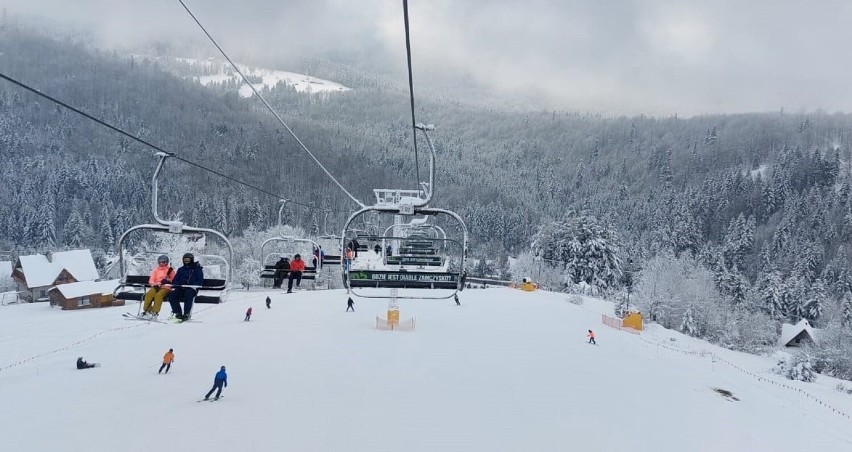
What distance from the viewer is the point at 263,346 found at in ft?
77.5

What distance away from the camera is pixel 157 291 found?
9703mm

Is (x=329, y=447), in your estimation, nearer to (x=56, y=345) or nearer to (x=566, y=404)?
(x=566, y=404)

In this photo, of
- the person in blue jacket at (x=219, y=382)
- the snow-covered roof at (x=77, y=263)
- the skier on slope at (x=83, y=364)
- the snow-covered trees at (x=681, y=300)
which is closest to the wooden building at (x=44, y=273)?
the snow-covered roof at (x=77, y=263)

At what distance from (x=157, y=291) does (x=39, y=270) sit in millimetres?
51441

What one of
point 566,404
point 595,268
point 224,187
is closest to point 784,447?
point 566,404

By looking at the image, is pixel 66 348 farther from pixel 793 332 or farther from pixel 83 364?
pixel 793 332

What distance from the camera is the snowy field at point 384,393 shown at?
1349 centimetres

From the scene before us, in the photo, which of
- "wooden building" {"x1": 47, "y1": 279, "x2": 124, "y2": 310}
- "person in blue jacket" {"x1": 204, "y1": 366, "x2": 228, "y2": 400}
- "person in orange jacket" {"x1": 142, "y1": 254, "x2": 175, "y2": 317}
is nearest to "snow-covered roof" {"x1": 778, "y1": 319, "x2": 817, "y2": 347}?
"person in blue jacket" {"x1": 204, "y1": 366, "x2": 228, "y2": 400}

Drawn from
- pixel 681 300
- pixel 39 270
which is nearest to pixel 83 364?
pixel 39 270

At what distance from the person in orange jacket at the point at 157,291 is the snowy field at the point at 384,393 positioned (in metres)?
4.56

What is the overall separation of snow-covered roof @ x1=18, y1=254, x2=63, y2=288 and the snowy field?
19.8m

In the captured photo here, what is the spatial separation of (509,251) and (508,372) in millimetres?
99054

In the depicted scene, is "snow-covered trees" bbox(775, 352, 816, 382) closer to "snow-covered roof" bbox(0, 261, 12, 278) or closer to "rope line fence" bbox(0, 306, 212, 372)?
"rope line fence" bbox(0, 306, 212, 372)

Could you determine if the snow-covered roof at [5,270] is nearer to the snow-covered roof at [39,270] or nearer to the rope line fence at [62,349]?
the snow-covered roof at [39,270]
